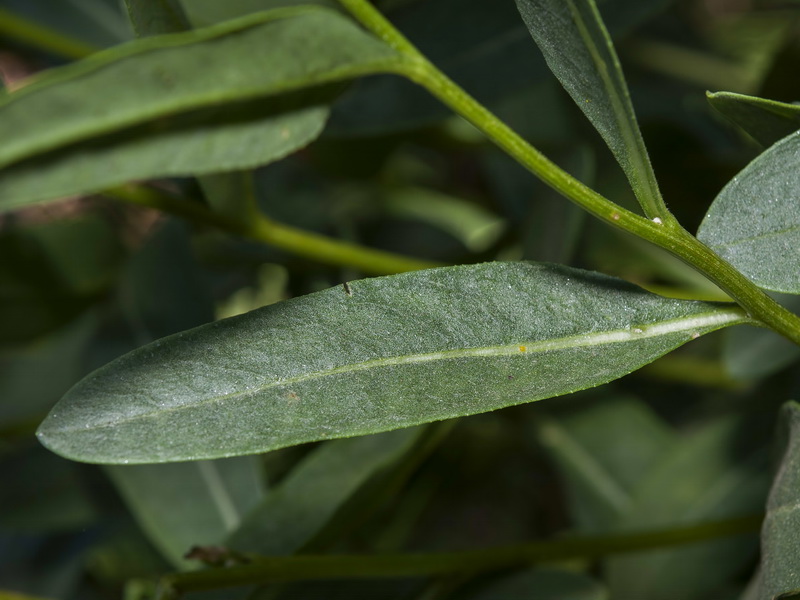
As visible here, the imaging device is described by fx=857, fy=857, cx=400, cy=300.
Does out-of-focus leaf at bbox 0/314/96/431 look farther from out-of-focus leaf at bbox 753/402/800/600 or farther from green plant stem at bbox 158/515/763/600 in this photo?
out-of-focus leaf at bbox 753/402/800/600

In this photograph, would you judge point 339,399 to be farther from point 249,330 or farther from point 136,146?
point 136,146

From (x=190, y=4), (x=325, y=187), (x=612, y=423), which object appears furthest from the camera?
(x=325, y=187)

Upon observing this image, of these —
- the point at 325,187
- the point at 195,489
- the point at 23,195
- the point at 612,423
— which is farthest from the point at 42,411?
the point at 23,195

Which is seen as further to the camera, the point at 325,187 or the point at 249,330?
the point at 325,187

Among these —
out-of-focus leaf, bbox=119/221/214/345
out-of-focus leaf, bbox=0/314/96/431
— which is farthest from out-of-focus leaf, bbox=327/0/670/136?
out-of-focus leaf, bbox=0/314/96/431

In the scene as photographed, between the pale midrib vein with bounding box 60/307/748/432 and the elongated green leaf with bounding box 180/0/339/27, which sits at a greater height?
the elongated green leaf with bounding box 180/0/339/27

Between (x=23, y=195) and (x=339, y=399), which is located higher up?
(x=23, y=195)

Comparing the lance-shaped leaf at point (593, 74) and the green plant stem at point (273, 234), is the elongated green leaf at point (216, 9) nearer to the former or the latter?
the green plant stem at point (273, 234)
